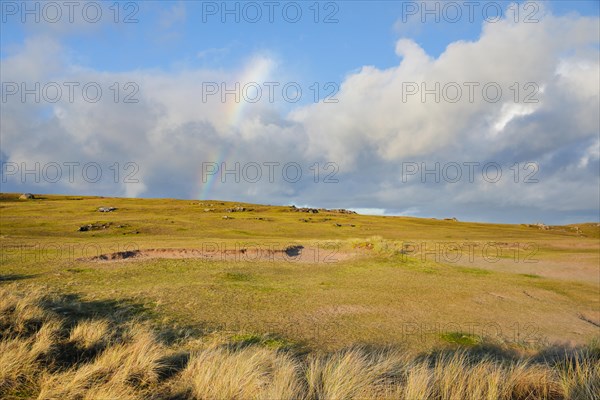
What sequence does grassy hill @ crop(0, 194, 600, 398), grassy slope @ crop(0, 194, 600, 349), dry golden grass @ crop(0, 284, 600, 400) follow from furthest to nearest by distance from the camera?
grassy slope @ crop(0, 194, 600, 349) → grassy hill @ crop(0, 194, 600, 398) → dry golden grass @ crop(0, 284, 600, 400)

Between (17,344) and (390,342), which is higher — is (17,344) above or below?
above

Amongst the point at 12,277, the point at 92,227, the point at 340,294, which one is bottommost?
the point at 340,294

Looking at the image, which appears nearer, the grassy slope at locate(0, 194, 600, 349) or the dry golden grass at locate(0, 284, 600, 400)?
the dry golden grass at locate(0, 284, 600, 400)

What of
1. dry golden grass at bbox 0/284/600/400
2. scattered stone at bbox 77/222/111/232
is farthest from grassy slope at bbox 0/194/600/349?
scattered stone at bbox 77/222/111/232

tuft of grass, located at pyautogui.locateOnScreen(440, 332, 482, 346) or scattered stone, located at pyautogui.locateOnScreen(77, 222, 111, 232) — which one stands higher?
scattered stone, located at pyautogui.locateOnScreen(77, 222, 111, 232)

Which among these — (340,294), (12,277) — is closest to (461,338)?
(340,294)

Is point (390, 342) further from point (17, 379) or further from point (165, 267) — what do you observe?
point (165, 267)

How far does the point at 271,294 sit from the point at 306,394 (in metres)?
9.55

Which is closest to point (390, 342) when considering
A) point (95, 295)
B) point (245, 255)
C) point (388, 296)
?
point (388, 296)

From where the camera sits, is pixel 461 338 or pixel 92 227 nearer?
pixel 461 338

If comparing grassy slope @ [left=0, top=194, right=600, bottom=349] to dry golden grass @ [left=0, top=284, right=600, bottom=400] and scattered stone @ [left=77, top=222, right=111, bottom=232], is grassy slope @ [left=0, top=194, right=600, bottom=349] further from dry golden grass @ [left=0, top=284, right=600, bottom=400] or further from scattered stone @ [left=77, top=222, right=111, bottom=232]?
scattered stone @ [left=77, top=222, right=111, bottom=232]

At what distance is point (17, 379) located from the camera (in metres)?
A: 6.06

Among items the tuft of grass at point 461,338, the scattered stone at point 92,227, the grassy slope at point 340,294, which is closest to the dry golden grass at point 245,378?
the grassy slope at point 340,294

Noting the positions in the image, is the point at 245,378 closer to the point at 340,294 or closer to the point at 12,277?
the point at 340,294
